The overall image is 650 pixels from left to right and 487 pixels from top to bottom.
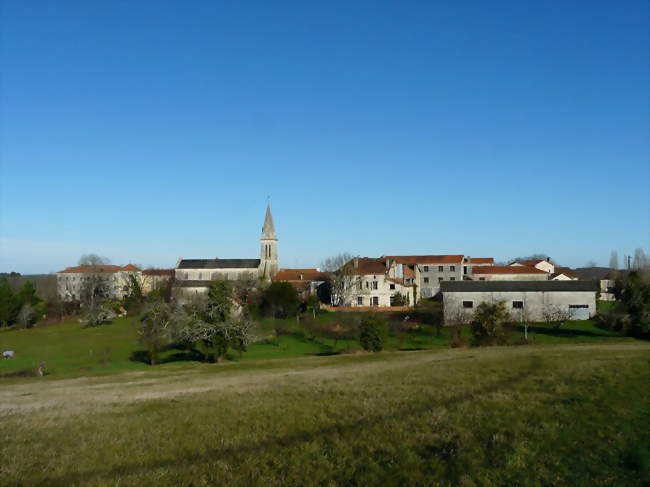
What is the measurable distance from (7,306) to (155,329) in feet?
218

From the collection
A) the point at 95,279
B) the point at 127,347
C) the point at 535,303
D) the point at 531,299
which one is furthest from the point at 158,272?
the point at 535,303

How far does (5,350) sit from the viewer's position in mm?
63531

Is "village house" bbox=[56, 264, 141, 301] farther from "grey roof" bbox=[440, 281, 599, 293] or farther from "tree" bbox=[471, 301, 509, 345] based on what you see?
"tree" bbox=[471, 301, 509, 345]

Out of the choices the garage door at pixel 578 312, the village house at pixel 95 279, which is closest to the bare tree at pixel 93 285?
the village house at pixel 95 279

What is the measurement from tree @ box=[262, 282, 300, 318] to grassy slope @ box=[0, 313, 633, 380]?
7.47 m

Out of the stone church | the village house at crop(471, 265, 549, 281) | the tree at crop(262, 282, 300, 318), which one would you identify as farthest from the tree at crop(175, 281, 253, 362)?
the stone church

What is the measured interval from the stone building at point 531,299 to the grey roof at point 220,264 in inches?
2996

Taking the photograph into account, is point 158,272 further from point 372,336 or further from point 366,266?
point 372,336

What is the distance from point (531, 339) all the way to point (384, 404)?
129 feet

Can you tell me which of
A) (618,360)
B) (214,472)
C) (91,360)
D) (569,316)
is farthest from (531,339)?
(214,472)

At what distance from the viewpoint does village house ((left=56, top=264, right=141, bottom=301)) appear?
121250mm

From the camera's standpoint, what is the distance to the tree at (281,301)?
259 ft

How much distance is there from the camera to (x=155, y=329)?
4969cm

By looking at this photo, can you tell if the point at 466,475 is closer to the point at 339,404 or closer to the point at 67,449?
the point at 339,404
